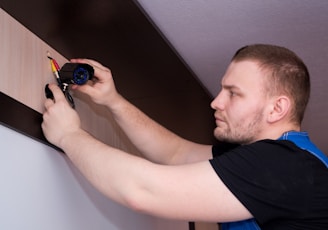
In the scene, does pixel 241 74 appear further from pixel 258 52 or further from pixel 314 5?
pixel 314 5

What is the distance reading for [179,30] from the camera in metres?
1.50

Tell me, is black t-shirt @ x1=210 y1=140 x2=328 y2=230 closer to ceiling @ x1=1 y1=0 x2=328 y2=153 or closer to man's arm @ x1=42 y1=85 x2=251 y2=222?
man's arm @ x1=42 y1=85 x2=251 y2=222

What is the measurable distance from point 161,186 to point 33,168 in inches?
11.4

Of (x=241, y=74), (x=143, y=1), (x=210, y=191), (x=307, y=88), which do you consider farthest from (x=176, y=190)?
(x=143, y=1)

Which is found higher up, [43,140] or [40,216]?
[43,140]

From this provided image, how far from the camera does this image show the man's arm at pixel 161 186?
3.18ft

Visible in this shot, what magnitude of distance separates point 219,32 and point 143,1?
316 mm

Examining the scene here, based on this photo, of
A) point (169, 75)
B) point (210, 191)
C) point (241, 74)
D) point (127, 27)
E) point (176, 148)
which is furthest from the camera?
point (169, 75)

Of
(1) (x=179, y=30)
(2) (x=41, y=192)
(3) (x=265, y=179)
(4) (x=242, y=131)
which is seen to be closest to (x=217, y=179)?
(3) (x=265, y=179)

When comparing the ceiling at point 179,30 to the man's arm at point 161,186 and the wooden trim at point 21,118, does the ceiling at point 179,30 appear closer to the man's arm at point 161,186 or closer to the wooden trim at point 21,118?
the wooden trim at point 21,118

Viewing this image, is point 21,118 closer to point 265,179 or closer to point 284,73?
point 265,179

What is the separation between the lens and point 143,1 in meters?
1.34

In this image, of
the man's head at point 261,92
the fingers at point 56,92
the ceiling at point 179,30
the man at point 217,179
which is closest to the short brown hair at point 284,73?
the man's head at point 261,92

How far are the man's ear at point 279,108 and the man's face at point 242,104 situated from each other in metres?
0.02
